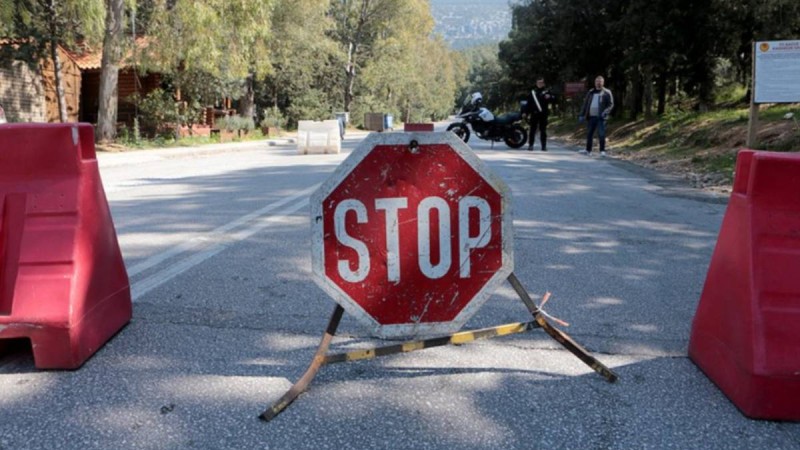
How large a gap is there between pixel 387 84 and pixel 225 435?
56.1 m

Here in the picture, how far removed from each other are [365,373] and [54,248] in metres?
1.71

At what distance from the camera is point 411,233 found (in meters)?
3.22

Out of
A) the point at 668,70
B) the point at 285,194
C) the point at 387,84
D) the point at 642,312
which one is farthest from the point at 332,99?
the point at 642,312

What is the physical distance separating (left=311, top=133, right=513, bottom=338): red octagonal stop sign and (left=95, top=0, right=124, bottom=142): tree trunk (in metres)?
20.2

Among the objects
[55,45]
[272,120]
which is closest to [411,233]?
[55,45]

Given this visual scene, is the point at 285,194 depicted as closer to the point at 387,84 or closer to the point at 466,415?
the point at 466,415

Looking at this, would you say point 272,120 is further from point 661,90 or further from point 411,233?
point 411,233

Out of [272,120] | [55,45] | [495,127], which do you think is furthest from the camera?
[272,120]

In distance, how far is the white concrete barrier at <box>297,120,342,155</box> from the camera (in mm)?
20672

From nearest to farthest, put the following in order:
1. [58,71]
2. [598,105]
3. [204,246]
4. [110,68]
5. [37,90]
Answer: [204,246] → [598,105] → [110,68] → [58,71] → [37,90]

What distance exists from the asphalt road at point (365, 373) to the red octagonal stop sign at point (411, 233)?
0.36m

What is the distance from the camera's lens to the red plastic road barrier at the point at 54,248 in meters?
3.29

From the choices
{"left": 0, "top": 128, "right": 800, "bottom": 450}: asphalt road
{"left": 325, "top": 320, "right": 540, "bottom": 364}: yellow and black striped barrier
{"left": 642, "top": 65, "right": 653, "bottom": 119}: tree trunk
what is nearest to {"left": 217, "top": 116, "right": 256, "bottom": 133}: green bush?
{"left": 642, "top": 65, "right": 653, "bottom": 119}: tree trunk

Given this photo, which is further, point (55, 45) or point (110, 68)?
point (55, 45)
